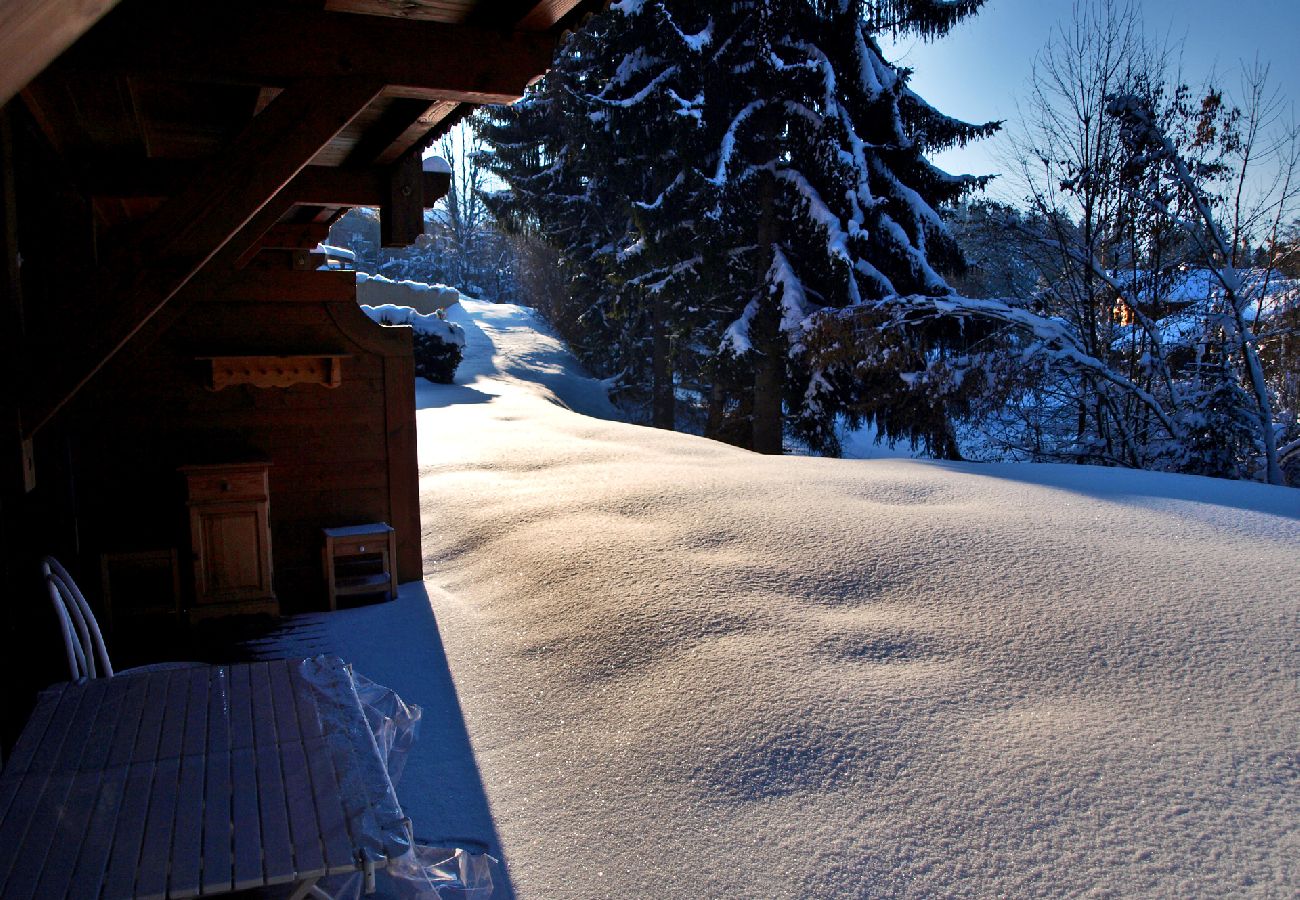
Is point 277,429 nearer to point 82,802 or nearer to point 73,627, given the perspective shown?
point 73,627

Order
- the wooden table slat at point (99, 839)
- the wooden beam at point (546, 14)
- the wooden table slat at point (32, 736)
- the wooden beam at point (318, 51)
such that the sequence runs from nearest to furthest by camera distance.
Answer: the wooden table slat at point (99, 839) → the wooden table slat at point (32, 736) → the wooden beam at point (318, 51) → the wooden beam at point (546, 14)

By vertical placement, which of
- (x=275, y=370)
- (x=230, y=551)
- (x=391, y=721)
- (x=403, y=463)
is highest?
(x=275, y=370)

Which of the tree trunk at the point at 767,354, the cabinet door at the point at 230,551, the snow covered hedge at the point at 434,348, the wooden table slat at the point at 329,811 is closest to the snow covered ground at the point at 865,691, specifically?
the cabinet door at the point at 230,551

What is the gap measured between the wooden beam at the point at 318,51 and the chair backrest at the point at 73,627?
1.68 metres

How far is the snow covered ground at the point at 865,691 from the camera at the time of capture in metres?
2.49

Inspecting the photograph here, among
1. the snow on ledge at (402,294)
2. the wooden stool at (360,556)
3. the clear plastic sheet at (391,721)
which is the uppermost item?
the snow on ledge at (402,294)

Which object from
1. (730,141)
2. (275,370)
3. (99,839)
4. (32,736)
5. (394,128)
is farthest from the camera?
(730,141)

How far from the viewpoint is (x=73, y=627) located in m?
3.06

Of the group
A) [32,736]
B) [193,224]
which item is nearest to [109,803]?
[32,736]

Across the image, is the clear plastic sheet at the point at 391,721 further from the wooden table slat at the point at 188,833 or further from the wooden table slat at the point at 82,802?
the wooden table slat at the point at 188,833

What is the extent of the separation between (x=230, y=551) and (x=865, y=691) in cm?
349

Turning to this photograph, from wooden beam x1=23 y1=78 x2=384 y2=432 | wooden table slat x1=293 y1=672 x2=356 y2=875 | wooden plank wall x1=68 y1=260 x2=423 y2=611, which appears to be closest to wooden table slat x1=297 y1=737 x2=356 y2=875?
wooden table slat x1=293 y1=672 x2=356 y2=875

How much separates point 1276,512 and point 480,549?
4.91 metres

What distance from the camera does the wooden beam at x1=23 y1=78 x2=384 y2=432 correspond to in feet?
8.19
